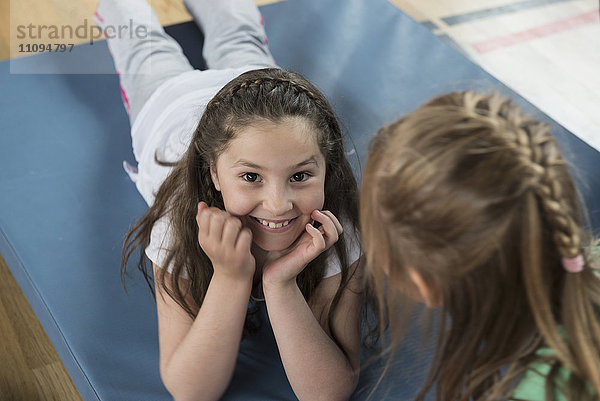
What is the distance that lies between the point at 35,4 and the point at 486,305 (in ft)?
7.46

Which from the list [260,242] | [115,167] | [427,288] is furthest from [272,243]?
[115,167]

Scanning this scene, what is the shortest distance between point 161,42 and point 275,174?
93 cm

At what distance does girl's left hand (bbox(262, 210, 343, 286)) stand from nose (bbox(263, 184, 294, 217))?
2.3 inches

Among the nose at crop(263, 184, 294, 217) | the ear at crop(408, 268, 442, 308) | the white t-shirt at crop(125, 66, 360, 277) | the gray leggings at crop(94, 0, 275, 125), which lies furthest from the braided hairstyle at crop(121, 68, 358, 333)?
the gray leggings at crop(94, 0, 275, 125)

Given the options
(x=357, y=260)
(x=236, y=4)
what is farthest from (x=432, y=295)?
(x=236, y=4)

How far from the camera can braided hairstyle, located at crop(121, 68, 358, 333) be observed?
3.77 feet

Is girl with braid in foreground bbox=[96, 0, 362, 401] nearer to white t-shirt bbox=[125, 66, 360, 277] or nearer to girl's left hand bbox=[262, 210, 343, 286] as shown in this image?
girl's left hand bbox=[262, 210, 343, 286]

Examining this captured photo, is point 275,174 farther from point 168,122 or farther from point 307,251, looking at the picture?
point 168,122

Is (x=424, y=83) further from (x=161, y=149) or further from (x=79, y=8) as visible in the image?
(x=79, y=8)

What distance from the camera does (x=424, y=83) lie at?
6.27 feet

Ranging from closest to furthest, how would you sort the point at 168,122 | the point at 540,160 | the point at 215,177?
the point at 540,160 → the point at 215,177 → the point at 168,122

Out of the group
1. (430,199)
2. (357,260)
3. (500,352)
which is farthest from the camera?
(357,260)

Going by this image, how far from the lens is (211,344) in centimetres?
119

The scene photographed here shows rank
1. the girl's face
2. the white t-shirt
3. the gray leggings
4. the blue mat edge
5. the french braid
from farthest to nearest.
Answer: the gray leggings, the white t-shirt, the blue mat edge, the girl's face, the french braid
